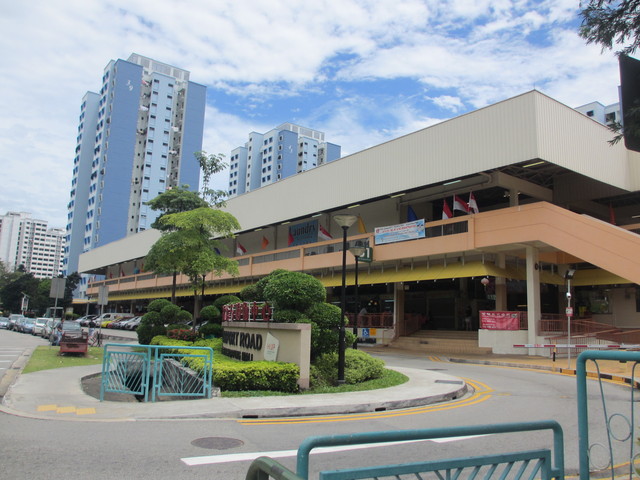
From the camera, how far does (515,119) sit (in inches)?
992

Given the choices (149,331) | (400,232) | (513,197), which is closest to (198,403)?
(149,331)

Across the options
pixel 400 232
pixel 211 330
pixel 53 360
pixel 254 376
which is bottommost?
pixel 53 360

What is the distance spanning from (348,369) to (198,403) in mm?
4955

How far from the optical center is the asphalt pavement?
30.1 ft

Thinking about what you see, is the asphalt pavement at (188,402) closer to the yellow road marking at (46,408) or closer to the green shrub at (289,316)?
the yellow road marking at (46,408)

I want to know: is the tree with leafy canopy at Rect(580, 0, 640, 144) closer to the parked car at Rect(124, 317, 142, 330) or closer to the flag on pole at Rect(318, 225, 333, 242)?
the flag on pole at Rect(318, 225, 333, 242)

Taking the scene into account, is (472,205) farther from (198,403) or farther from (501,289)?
(198,403)

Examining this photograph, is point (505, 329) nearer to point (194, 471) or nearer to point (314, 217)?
point (314, 217)

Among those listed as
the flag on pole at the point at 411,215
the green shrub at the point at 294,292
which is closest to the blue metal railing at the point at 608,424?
the green shrub at the point at 294,292

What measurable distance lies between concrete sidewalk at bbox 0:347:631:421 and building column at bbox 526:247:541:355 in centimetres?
1275

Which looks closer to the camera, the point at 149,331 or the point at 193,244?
the point at 149,331

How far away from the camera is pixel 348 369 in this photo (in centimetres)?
1402

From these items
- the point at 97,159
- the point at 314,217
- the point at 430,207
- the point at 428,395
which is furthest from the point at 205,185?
the point at 97,159

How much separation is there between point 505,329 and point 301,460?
24.8 meters
